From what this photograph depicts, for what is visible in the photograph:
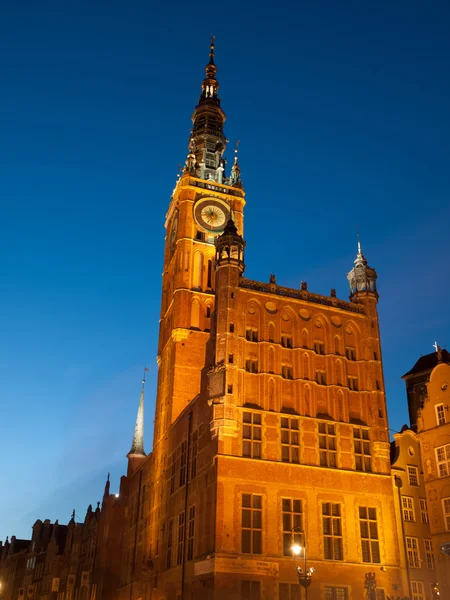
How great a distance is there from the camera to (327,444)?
43.6 metres

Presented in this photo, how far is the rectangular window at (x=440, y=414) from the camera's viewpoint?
45.3 m

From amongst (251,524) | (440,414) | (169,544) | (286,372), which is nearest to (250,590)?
(251,524)

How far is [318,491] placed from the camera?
41531 millimetres

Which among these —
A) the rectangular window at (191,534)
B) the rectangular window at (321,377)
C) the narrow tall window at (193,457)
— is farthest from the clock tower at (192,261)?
the rectangular window at (191,534)

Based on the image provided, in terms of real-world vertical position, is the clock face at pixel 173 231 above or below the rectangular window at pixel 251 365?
above

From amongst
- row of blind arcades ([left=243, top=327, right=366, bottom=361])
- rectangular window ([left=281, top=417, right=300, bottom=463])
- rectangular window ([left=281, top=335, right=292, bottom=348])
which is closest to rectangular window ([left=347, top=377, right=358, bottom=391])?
row of blind arcades ([left=243, top=327, right=366, bottom=361])

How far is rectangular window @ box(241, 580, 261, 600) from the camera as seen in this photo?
1460 inches

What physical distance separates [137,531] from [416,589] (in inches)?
1079

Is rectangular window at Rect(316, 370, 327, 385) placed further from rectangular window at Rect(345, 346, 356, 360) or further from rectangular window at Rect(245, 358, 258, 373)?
rectangular window at Rect(245, 358, 258, 373)

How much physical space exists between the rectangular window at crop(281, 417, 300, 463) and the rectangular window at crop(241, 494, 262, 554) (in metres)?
3.52

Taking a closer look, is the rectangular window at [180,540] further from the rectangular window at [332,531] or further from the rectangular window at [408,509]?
the rectangular window at [408,509]

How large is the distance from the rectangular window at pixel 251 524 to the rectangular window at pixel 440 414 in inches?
573

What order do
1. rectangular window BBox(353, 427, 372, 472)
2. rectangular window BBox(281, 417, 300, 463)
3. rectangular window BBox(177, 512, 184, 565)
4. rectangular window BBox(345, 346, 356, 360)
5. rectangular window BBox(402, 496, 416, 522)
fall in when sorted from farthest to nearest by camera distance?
rectangular window BBox(345, 346, 356, 360), rectangular window BBox(353, 427, 372, 472), rectangular window BBox(177, 512, 184, 565), rectangular window BBox(402, 496, 416, 522), rectangular window BBox(281, 417, 300, 463)

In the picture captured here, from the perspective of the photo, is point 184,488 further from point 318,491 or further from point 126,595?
point 126,595
